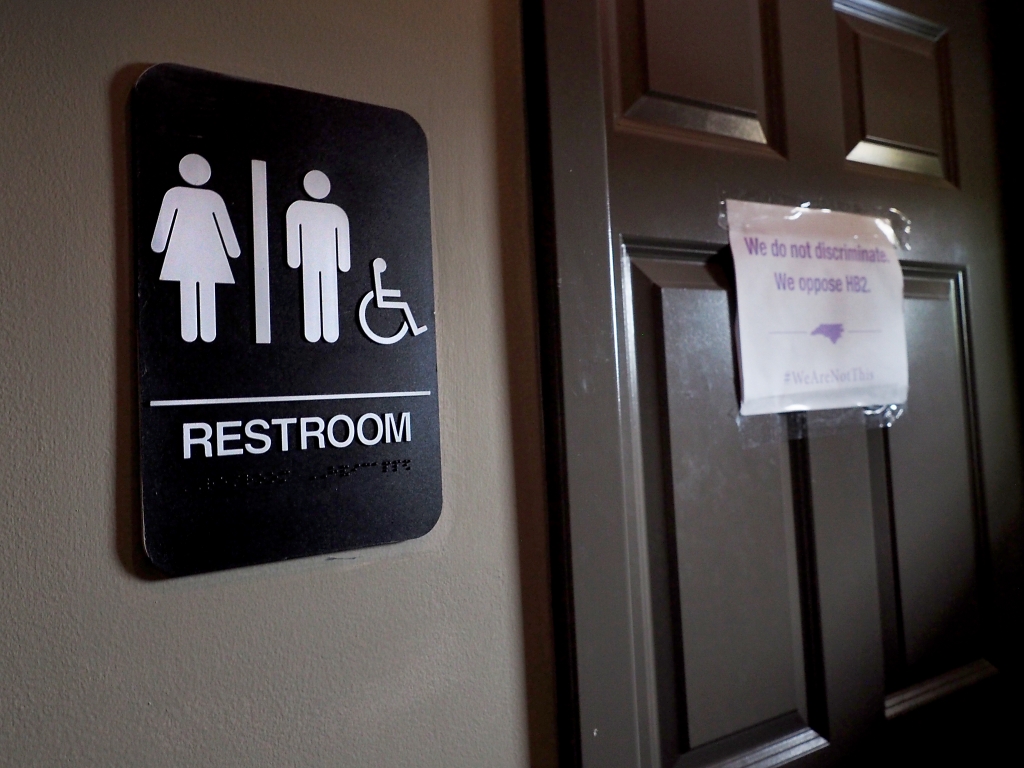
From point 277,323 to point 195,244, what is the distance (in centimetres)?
8

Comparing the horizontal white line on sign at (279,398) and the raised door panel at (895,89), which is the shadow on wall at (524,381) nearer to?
the horizontal white line on sign at (279,398)

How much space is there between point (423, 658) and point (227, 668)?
0.51 feet

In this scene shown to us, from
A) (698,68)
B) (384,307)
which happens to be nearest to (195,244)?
(384,307)

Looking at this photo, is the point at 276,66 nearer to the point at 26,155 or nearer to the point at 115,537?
the point at 26,155

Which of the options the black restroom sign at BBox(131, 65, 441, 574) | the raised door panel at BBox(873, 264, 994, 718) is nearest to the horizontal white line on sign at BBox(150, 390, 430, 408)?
the black restroom sign at BBox(131, 65, 441, 574)

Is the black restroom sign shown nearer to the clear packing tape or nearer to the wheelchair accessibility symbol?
the wheelchair accessibility symbol

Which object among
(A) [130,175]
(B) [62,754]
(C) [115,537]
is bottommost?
(B) [62,754]

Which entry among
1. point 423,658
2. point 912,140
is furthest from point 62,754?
point 912,140

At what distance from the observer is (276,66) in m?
0.53

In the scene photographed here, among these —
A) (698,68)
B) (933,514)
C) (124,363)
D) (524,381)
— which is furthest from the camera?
(933,514)

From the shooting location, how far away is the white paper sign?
746mm

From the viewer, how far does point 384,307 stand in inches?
22.0

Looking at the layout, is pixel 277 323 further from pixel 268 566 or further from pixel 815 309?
pixel 815 309

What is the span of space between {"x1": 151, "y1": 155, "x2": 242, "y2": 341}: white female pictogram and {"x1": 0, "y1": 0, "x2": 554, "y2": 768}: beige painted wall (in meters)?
0.03
